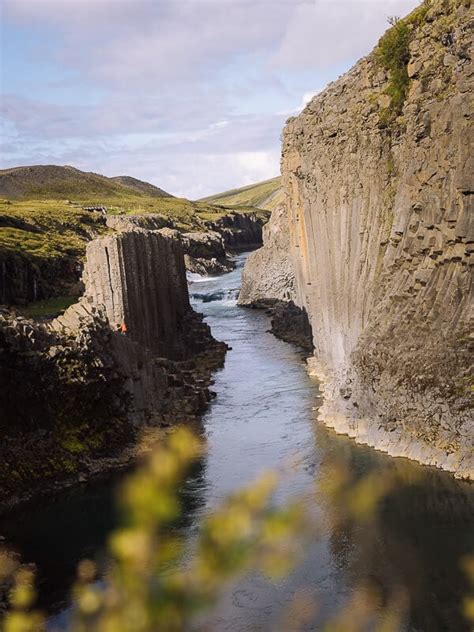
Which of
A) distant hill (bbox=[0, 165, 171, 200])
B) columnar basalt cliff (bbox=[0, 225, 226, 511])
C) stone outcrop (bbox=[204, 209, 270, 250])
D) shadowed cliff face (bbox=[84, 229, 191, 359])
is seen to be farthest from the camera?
distant hill (bbox=[0, 165, 171, 200])

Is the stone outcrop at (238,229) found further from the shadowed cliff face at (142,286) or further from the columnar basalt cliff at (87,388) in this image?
the columnar basalt cliff at (87,388)

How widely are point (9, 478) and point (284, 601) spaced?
12.0 m

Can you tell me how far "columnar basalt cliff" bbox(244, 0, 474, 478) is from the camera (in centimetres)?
2570

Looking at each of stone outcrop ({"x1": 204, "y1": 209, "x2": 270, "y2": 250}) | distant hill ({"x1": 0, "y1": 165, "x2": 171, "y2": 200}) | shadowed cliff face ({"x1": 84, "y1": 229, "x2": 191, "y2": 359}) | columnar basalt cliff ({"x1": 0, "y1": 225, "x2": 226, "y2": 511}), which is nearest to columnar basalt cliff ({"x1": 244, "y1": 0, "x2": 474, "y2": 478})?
columnar basalt cliff ({"x1": 0, "y1": 225, "x2": 226, "y2": 511})

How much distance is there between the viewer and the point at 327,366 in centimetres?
3859

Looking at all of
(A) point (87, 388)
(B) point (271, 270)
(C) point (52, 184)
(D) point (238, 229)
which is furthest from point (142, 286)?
(C) point (52, 184)

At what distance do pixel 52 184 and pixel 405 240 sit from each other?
129813 millimetres

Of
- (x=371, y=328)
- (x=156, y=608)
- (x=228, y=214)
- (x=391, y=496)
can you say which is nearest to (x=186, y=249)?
(x=228, y=214)

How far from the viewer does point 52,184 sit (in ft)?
497

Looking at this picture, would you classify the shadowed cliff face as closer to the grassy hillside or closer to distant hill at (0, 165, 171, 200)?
the grassy hillside

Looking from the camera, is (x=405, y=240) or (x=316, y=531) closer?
(x=316, y=531)

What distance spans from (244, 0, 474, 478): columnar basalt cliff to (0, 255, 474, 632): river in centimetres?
139

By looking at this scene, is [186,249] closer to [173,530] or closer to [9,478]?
[9,478]

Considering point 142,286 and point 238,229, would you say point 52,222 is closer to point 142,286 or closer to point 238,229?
point 142,286
